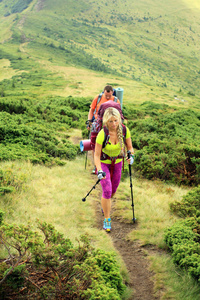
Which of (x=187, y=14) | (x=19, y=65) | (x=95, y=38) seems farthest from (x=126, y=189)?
(x=187, y=14)

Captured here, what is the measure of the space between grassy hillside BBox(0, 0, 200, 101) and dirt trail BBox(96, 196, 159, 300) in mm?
66546

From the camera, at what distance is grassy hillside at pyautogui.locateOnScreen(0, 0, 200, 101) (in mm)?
92438

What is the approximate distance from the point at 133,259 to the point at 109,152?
200 centimetres

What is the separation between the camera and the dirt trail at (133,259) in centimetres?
395

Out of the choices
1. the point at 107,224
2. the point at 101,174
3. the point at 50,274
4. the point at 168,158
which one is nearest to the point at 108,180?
the point at 101,174

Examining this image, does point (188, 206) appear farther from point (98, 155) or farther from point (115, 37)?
point (115, 37)


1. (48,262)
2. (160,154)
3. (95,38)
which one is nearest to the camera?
(48,262)

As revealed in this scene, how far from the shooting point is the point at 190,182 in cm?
908

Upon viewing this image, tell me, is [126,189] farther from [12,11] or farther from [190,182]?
[12,11]

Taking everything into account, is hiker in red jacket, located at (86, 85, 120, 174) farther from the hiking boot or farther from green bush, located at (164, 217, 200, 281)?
green bush, located at (164, 217, 200, 281)

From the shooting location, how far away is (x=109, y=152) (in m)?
5.16

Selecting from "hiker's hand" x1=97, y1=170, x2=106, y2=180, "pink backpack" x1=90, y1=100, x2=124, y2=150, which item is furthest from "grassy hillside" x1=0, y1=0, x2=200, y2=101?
"hiker's hand" x1=97, y1=170, x2=106, y2=180

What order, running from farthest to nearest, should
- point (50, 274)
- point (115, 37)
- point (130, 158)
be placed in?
point (115, 37) < point (130, 158) < point (50, 274)

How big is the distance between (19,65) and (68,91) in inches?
1242
